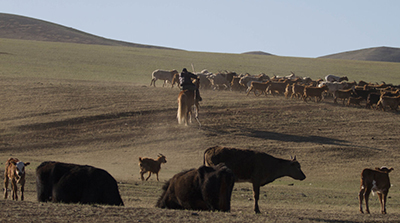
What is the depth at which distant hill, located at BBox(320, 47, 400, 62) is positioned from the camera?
12075 cm

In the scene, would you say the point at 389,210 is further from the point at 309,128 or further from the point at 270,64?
the point at 270,64

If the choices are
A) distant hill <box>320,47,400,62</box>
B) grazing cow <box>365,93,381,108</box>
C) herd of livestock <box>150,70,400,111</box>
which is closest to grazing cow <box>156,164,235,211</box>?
herd of livestock <box>150,70,400,111</box>

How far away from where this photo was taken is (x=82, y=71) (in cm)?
4103

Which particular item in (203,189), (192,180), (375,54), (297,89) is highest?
(375,54)

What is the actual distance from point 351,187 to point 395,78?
4125cm

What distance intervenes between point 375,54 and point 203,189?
127m

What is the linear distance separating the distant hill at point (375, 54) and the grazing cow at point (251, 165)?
11695cm

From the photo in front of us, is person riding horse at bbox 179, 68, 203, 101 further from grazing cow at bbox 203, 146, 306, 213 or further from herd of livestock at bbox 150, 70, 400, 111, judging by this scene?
grazing cow at bbox 203, 146, 306, 213

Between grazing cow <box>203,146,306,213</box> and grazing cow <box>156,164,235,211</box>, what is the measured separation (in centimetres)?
149

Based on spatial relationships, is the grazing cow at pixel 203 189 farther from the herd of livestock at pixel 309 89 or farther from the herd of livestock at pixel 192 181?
the herd of livestock at pixel 309 89

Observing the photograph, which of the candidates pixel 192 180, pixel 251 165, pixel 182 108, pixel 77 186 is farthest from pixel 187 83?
pixel 192 180

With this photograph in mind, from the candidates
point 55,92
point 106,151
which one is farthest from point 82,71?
point 106,151

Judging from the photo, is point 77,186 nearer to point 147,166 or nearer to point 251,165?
point 251,165

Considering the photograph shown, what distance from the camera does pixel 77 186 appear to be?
26.2 ft
